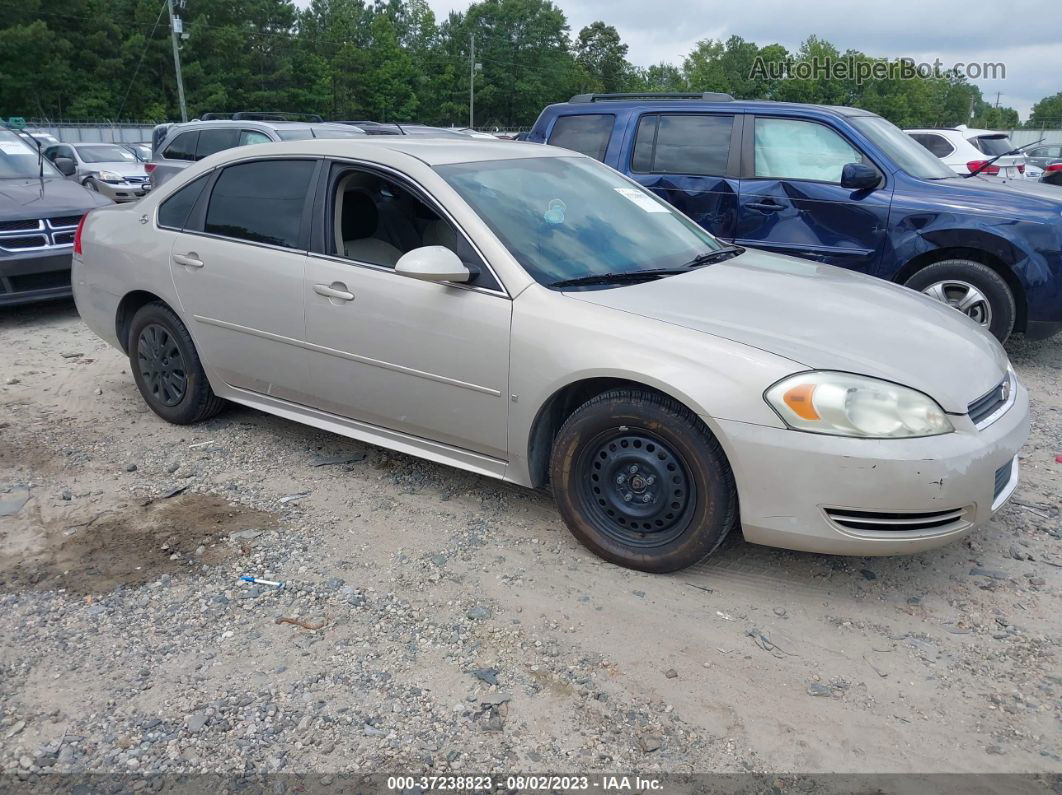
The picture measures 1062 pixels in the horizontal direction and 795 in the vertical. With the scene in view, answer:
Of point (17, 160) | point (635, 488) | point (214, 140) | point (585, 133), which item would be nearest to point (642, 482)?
point (635, 488)

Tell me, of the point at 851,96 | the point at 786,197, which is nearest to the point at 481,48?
the point at 851,96

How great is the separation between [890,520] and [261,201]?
3.33m

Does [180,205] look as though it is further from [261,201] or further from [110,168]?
[110,168]

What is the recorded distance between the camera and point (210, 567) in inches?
139

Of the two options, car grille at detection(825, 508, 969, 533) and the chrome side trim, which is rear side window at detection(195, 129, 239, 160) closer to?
the chrome side trim

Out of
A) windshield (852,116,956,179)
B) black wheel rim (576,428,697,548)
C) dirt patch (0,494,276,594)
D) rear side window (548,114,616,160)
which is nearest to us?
black wheel rim (576,428,697,548)

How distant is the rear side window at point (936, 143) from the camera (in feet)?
41.0

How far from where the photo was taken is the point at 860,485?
2922mm

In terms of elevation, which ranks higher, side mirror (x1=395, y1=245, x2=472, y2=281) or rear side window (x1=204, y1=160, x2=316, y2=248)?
rear side window (x1=204, y1=160, x2=316, y2=248)

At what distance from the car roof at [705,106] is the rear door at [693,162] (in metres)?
0.08

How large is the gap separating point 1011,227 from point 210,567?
5.64 m

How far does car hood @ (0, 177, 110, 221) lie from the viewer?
7641 millimetres

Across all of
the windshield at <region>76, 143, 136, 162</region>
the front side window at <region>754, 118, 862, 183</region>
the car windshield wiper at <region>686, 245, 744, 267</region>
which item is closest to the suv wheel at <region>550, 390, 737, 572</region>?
the car windshield wiper at <region>686, 245, 744, 267</region>

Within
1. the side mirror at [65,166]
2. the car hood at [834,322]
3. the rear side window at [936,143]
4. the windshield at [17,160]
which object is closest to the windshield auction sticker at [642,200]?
the car hood at [834,322]
